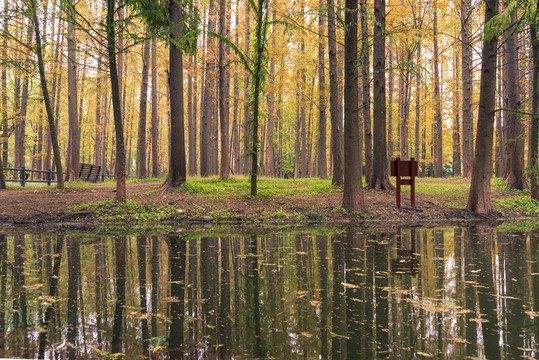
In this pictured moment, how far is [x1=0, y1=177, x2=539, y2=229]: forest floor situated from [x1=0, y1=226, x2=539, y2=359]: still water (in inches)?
138

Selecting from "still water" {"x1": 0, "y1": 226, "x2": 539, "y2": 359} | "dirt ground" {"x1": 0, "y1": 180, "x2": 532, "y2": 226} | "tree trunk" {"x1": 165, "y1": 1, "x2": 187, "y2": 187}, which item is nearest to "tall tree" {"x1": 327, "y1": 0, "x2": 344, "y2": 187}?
"dirt ground" {"x1": 0, "y1": 180, "x2": 532, "y2": 226}

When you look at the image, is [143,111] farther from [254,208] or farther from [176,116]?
[254,208]

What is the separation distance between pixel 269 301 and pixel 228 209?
7.29 m

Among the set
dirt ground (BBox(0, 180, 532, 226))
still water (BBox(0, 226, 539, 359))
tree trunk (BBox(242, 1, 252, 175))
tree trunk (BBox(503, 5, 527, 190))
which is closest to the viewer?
still water (BBox(0, 226, 539, 359))

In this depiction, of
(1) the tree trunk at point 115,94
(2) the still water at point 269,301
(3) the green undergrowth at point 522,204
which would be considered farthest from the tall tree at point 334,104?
(2) the still water at point 269,301

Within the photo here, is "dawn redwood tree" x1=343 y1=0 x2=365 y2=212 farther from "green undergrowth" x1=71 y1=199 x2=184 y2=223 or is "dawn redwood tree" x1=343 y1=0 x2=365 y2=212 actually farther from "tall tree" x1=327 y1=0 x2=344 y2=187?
"green undergrowth" x1=71 y1=199 x2=184 y2=223

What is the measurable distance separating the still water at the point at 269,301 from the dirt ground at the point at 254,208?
12.1ft

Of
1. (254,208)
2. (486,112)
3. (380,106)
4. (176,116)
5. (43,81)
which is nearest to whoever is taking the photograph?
(486,112)

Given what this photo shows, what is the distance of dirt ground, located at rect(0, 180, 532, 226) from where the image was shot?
992cm

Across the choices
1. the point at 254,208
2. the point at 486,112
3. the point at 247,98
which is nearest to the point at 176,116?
the point at 254,208

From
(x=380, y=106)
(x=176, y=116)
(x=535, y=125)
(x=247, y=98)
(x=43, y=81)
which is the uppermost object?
(x=247, y=98)

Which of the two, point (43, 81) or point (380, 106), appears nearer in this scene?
point (43, 81)

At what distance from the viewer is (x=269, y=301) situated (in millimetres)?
3430

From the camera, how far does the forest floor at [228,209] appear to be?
32.0 ft
